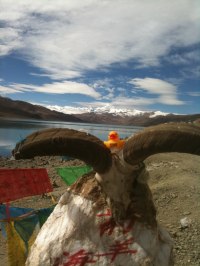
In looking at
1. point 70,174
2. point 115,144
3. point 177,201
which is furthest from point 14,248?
point 177,201

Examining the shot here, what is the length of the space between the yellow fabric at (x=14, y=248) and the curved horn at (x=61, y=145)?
4.10m

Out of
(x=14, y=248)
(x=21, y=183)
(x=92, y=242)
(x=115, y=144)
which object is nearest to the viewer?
(x=92, y=242)

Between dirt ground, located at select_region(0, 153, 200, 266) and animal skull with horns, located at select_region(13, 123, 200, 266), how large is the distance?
5.91 metres

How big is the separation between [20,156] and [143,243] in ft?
5.13

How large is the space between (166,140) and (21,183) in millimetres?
7771

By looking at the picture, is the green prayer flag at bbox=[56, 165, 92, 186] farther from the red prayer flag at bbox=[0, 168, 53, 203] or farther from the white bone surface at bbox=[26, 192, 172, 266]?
the white bone surface at bbox=[26, 192, 172, 266]

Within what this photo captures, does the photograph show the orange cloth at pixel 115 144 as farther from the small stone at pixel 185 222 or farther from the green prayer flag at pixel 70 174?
the green prayer flag at pixel 70 174

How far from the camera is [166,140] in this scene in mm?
3270

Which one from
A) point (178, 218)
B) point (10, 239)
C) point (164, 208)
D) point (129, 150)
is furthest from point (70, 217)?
point (164, 208)

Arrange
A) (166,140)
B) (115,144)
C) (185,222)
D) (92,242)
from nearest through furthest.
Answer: (166,140), (92,242), (115,144), (185,222)

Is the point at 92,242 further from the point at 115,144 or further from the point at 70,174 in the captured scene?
the point at 70,174

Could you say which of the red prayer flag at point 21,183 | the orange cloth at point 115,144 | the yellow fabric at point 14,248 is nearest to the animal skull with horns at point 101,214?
the orange cloth at point 115,144

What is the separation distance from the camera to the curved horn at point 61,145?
11.5ft

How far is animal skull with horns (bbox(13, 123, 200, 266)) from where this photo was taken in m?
3.59
